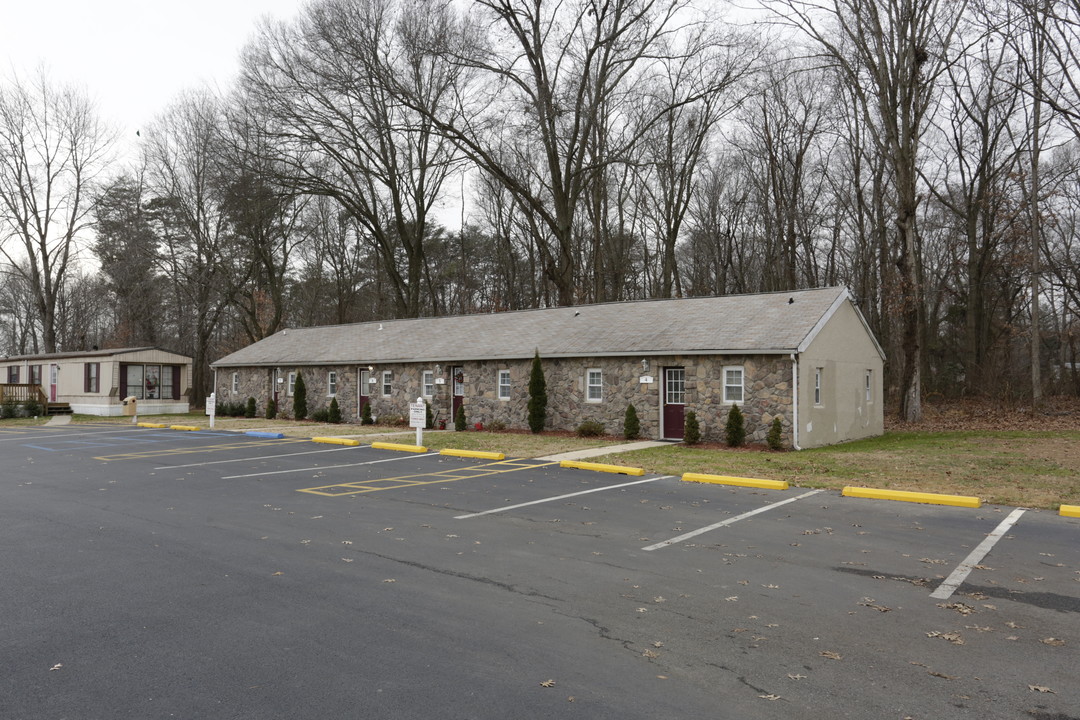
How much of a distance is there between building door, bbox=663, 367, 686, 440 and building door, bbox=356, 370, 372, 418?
1240 cm

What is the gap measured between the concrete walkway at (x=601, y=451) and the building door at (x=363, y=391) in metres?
12.2

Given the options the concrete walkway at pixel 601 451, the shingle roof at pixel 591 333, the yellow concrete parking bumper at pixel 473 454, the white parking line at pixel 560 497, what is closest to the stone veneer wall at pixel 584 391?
the shingle roof at pixel 591 333

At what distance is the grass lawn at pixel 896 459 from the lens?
1137 centimetres

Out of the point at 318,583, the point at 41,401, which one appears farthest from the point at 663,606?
the point at 41,401

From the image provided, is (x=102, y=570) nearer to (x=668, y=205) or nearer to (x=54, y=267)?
(x=668, y=205)

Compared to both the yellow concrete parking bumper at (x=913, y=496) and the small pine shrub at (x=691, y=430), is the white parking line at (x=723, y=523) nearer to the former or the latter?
the yellow concrete parking bumper at (x=913, y=496)

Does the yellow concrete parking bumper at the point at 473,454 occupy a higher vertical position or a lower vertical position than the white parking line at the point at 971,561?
higher

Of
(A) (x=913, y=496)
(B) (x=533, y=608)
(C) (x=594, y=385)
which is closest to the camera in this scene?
(B) (x=533, y=608)

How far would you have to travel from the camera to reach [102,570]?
6266mm

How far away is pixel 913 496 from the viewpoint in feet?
34.1

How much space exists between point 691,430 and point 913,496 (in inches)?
311

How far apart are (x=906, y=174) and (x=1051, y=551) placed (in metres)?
19.5

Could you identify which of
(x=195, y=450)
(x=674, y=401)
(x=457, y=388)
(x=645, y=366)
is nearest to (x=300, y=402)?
(x=457, y=388)

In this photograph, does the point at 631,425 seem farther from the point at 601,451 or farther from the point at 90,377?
the point at 90,377
